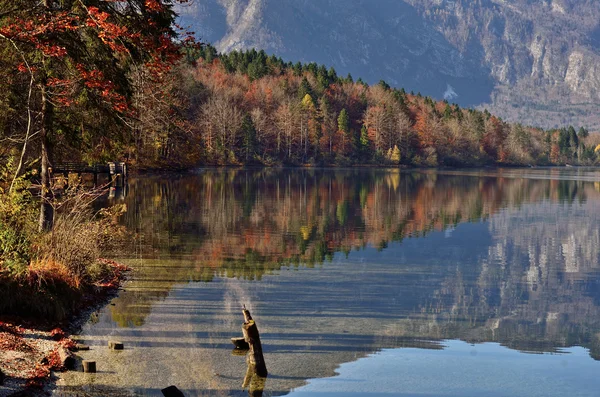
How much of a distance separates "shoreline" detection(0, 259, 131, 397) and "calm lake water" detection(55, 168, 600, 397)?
12.4 inches

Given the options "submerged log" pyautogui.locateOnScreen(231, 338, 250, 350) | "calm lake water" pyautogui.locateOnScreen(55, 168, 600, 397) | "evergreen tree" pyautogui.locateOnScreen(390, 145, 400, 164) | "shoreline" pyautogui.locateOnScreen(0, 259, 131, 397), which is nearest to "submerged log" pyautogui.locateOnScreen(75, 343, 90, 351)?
"shoreline" pyautogui.locateOnScreen(0, 259, 131, 397)

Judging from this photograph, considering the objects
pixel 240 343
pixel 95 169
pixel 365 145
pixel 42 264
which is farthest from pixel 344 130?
pixel 240 343

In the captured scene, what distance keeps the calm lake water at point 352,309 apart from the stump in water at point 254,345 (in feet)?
1.08

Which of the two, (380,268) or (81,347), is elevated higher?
(380,268)

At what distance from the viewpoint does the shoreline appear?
35.6 ft

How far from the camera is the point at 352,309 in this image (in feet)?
58.6

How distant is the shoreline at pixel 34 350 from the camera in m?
10.9

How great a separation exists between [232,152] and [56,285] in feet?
345

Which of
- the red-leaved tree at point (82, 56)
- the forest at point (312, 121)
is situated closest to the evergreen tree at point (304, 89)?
the forest at point (312, 121)

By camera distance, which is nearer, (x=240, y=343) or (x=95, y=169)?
(x=240, y=343)

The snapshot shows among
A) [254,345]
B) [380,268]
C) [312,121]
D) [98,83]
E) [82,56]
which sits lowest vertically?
[254,345]

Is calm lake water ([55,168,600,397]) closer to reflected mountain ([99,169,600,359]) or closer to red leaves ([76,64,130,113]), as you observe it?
reflected mountain ([99,169,600,359])

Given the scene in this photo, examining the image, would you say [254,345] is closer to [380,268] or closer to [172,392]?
[172,392]

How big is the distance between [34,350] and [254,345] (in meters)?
3.67
